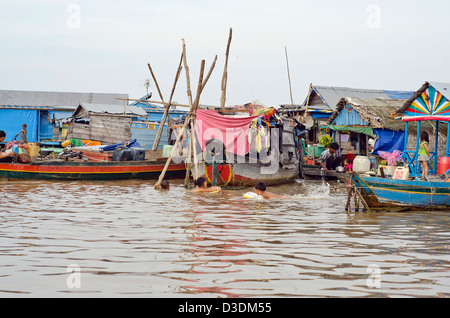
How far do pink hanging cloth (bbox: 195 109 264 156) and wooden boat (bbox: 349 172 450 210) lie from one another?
558cm

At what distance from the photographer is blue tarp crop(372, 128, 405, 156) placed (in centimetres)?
1933

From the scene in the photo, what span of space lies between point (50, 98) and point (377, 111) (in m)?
23.1

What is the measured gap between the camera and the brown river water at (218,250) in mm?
4920

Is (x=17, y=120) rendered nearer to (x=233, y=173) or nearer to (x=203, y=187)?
(x=233, y=173)

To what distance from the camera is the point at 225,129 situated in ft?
52.1

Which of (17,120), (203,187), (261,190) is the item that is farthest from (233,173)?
(17,120)

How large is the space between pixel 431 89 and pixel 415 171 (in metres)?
2.70

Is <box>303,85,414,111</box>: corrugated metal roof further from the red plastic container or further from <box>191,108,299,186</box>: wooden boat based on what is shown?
the red plastic container

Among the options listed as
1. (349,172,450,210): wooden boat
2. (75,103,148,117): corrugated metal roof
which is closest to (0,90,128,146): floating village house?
(75,103,148,117): corrugated metal roof

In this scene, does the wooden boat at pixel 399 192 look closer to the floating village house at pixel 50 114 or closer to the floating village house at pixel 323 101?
the floating village house at pixel 323 101

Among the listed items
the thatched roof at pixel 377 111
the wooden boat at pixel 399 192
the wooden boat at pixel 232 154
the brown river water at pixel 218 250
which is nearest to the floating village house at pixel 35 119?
the wooden boat at pixel 232 154

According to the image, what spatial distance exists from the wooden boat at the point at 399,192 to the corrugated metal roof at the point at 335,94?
49.6 feet
